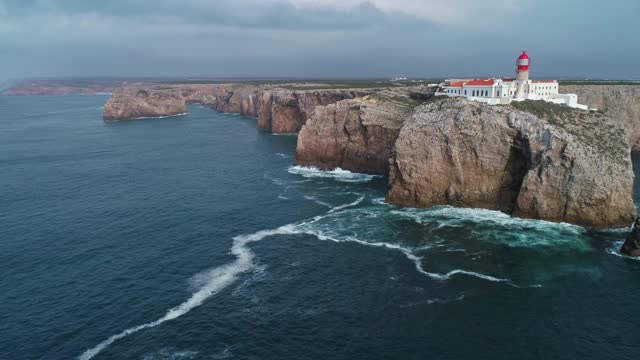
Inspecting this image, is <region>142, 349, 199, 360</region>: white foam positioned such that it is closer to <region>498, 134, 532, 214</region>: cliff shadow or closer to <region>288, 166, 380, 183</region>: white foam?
<region>498, 134, 532, 214</region>: cliff shadow

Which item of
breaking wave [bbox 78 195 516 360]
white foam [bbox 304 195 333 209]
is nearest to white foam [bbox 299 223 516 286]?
breaking wave [bbox 78 195 516 360]

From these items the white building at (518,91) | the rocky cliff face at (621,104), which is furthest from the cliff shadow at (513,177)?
the rocky cliff face at (621,104)

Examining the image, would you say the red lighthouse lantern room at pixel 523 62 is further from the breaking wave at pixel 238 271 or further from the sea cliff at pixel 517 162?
the breaking wave at pixel 238 271

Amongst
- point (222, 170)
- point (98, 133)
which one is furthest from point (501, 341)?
point (98, 133)

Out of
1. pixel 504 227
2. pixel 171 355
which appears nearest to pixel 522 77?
pixel 504 227

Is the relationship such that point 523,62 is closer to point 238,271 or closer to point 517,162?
point 517,162

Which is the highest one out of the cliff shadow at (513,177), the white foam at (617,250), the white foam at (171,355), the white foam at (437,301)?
the cliff shadow at (513,177)

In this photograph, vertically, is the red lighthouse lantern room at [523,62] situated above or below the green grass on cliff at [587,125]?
above
